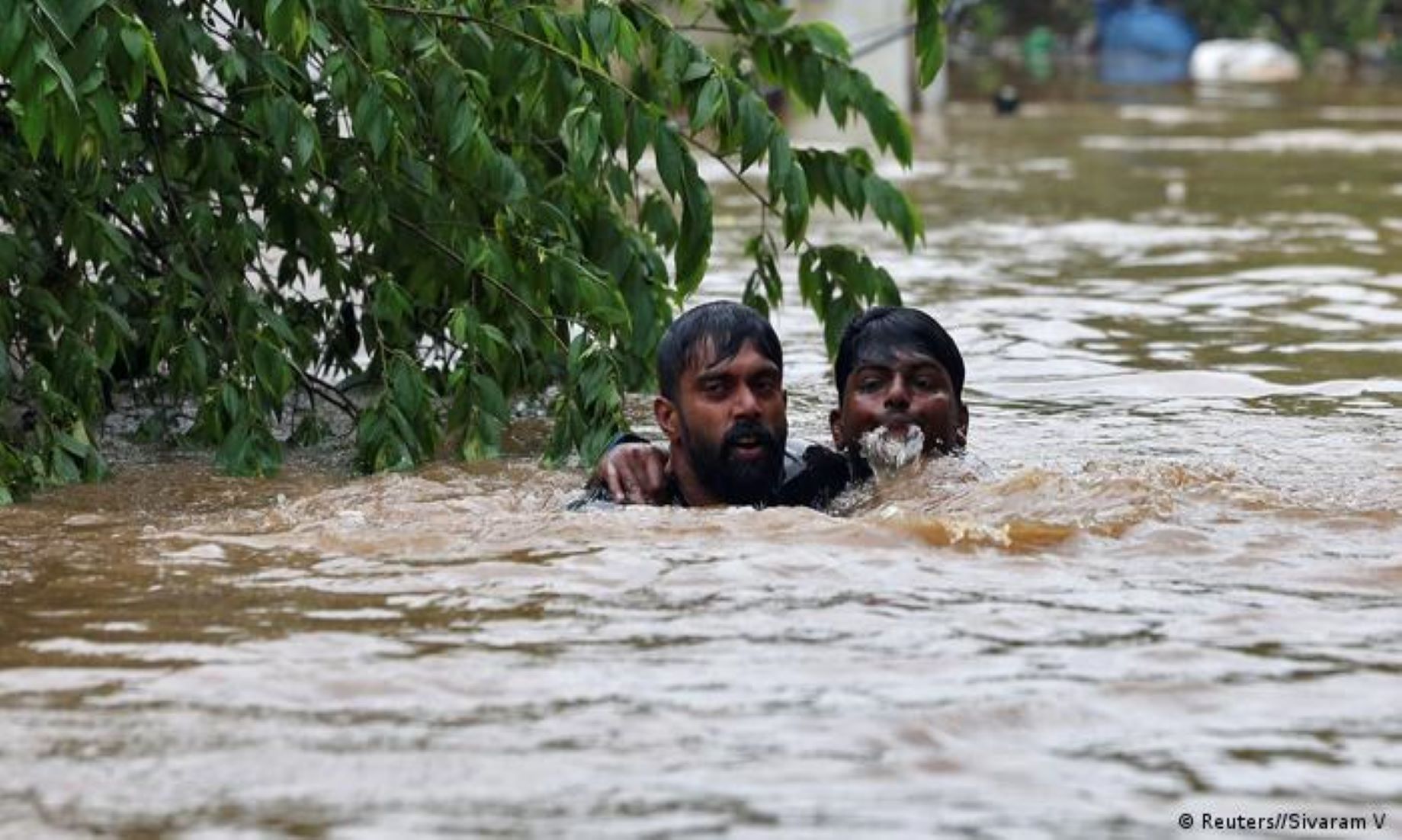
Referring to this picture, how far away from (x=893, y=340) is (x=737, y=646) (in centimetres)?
240

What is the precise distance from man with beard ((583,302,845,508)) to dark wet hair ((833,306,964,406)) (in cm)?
42

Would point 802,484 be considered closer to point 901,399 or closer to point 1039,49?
point 901,399

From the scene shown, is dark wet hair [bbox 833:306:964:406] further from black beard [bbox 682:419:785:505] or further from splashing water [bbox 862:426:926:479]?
black beard [bbox 682:419:785:505]

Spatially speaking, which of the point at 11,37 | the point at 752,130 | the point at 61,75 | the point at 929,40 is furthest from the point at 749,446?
the point at 11,37

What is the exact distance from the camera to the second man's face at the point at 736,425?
725 centimetres

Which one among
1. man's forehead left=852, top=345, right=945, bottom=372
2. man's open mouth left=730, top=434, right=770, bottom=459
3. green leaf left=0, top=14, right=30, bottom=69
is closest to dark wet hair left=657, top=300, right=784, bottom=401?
man's open mouth left=730, top=434, right=770, bottom=459

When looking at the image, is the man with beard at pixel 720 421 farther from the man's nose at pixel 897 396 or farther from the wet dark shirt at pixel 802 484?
the man's nose at pixel 897 396

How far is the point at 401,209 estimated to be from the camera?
8531 millimetres

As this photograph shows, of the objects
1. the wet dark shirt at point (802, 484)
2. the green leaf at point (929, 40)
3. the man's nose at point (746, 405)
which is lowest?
the wet dark shirt at point (802, 484)

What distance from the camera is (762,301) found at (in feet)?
30.1

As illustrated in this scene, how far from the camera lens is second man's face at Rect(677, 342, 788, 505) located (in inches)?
285

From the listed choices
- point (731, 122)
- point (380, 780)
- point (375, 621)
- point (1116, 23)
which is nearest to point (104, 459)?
point (731, 122)

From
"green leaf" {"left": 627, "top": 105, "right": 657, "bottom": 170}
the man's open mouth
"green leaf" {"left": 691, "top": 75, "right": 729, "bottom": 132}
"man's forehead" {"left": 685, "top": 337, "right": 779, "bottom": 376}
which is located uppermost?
"green leaf" {"left": 691, "top": 75, "right": 729, "bottom": 132}

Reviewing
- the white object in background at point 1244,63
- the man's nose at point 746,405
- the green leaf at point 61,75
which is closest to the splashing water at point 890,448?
the man's nose at point 746,405
